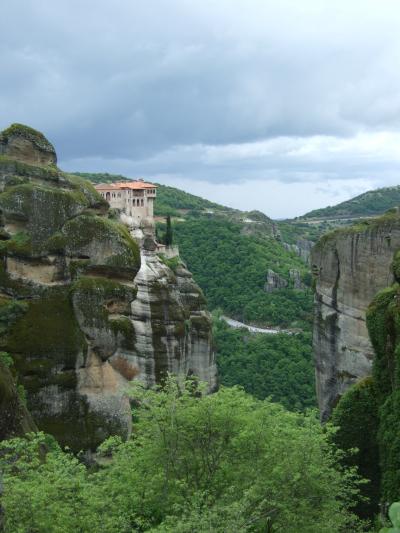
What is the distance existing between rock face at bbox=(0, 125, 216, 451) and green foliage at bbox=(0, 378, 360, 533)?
8001 mm

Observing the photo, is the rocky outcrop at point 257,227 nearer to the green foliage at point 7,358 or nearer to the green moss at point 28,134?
the green moss at point 28,134

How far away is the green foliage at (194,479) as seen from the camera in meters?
11.3

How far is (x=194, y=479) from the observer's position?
13711 mm

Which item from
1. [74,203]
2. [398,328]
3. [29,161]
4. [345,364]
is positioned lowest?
[345,364]

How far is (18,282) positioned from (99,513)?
12.6 metres

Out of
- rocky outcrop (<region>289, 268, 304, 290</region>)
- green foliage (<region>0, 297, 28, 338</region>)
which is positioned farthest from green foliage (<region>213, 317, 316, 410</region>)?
green foliage (<region>0, 297, 28, 338</region>)

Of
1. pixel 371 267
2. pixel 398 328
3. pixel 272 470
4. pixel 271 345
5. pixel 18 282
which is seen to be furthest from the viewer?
pixel 271 345

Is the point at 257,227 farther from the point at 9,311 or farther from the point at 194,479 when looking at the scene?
the point at 194,479

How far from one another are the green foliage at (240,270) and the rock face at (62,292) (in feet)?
166

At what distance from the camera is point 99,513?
39.1 ft

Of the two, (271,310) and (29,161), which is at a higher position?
(29,161)

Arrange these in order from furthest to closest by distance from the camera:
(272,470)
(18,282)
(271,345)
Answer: (271,345), (18,282), (272,470)

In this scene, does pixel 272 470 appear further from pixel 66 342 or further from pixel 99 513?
pixel 66 342

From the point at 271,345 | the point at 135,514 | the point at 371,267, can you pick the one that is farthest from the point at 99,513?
the point at 271,345
